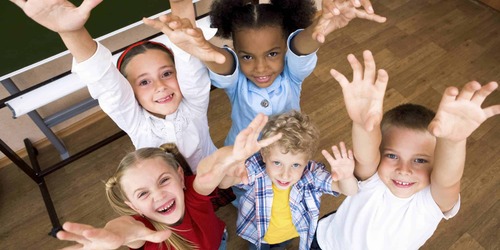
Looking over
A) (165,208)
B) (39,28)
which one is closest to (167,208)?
(165,208)

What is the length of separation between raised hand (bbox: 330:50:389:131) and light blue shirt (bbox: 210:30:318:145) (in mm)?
329

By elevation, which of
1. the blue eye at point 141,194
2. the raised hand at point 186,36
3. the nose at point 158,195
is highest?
the raised hand at point 186,36

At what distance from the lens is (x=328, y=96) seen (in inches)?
103

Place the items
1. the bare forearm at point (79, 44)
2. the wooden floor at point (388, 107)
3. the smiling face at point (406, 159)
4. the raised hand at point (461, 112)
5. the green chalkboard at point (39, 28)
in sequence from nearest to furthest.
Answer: the raised hand at point (461, 112)
the bare forearm at point (79, 44)
the smiling face at point (406, 159)
the green chalkboard at point (39, 28)
the wooden floor at point (388, 107)

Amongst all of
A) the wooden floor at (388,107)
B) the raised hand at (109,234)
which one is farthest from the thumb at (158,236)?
the wooden floor at (388,107)

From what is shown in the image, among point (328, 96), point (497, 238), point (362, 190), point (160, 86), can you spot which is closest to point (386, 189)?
point (362, 190)

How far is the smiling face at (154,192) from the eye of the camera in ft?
3.81

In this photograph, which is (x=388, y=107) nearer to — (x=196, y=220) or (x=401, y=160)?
(x=401, y=160)

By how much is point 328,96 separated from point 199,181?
167 cm

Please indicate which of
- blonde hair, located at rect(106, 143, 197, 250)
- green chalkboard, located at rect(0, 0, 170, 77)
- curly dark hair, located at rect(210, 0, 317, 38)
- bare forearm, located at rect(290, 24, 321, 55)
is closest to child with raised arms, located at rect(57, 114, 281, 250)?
blonde hair, located at rect(106, 143, 197, 250)

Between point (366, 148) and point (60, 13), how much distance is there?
0.87 m

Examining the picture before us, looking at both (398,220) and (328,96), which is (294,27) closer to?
(398,220)

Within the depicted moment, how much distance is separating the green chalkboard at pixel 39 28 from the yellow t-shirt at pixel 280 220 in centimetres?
106

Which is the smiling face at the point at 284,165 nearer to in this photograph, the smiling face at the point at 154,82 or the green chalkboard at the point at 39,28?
the smiling face at the point at 154,82
